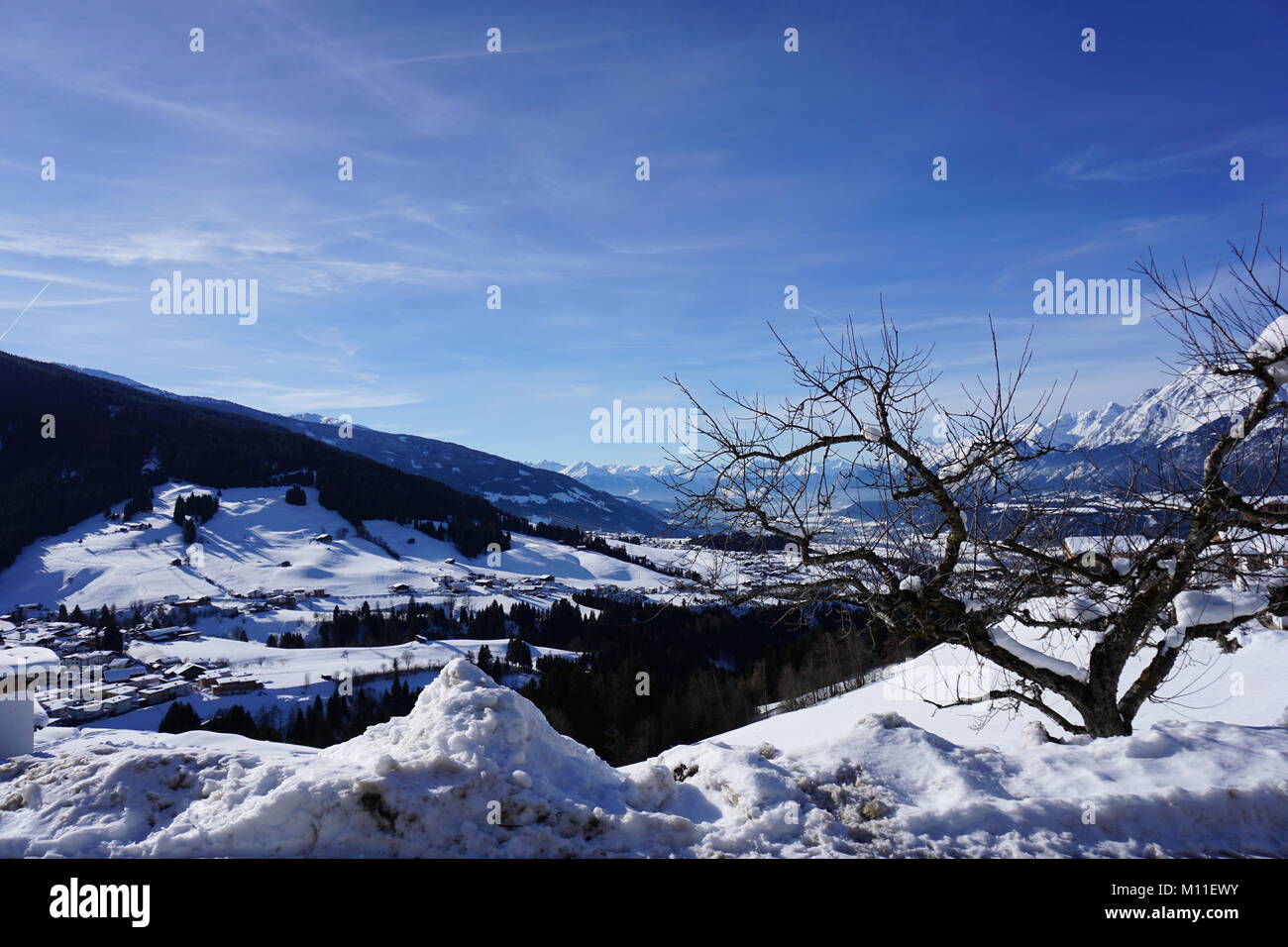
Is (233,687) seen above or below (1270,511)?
below

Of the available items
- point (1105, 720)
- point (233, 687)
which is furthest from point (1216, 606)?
point (233, 687)

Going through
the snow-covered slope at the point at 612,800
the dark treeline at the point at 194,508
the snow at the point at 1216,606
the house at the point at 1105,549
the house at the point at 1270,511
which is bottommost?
the dark treeline at the point at 194,508

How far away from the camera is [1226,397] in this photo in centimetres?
779

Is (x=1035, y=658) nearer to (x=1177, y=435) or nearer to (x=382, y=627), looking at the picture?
(x=1177, y=435)

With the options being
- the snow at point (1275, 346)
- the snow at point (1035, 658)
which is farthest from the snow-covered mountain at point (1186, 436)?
the snow at point (1035, 658)

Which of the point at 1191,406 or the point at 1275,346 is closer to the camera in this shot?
the point at 1275,346

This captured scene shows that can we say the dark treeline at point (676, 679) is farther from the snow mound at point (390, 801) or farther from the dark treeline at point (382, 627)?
the snow mound at point (390, 801)

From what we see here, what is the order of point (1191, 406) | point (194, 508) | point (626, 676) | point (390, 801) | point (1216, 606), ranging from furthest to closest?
point (194, 508) → point (626, 676) → point (1191, 406) → point (1216, 606) → point (390, 801)

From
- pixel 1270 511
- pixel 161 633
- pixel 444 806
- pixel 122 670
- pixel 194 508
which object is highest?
pixel 1270 511

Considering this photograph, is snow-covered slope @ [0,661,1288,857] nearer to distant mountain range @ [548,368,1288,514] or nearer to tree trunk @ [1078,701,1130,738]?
tree trunk @ [1078,701,1130,738]
